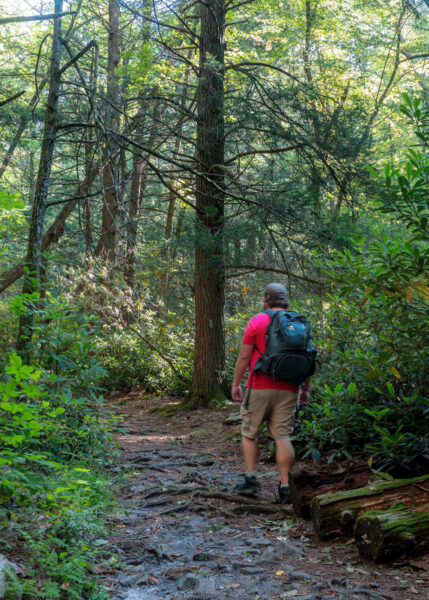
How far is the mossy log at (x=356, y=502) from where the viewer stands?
3715mm

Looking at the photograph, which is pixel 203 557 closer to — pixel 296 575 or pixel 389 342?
pixel 296 575

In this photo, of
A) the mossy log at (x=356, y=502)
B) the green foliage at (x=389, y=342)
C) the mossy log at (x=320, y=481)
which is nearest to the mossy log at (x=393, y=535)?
the mossy log at (x=356, y=502)

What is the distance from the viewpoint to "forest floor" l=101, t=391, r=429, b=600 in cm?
310

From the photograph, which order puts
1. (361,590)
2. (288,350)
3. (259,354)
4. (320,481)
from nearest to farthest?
(361,590) → (320,481) → (288,350) → (259,354)

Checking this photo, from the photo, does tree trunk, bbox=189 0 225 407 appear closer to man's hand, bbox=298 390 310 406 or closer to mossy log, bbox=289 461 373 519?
man's hand, bbox=298 390 310 406

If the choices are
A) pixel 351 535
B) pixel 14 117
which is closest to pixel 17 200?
pixel 351 535

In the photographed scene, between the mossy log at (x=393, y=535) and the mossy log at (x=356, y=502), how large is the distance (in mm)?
269

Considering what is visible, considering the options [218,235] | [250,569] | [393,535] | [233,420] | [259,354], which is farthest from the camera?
[218,235]

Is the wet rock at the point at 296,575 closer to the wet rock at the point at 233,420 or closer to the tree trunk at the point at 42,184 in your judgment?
the tree trunk at the point at 42,184

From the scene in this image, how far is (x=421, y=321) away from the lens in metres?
4.37

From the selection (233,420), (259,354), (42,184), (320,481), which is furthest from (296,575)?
(233,420)

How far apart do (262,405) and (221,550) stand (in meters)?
1.49

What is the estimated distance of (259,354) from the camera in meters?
4.98

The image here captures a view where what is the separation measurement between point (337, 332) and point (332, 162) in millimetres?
3942
